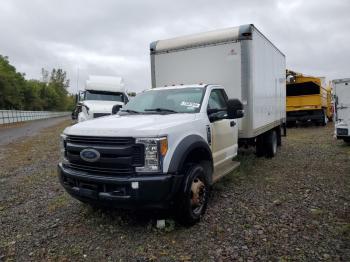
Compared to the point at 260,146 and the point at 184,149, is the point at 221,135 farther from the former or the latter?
the point at 260,146

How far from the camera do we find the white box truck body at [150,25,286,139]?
661 centimetres

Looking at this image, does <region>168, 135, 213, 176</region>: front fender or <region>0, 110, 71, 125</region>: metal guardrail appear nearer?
<region>168, 135, 213, 176</region>: front fender

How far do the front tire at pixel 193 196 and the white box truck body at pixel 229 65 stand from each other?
2.70 m

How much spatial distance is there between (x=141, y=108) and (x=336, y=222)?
350cm

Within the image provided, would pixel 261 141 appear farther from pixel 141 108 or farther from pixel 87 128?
pixel 87 128

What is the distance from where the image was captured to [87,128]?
4129 millimetres

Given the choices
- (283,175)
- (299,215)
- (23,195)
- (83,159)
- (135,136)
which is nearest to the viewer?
(135,136)

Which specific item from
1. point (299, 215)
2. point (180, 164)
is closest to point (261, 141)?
point (299, 215)

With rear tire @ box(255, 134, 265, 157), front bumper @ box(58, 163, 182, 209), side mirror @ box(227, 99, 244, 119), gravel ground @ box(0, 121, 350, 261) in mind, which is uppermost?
side mirror @ box(227, 99, 244, 119)

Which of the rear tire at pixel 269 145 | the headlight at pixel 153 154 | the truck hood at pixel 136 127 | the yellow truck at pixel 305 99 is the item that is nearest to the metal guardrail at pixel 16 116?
the yellow truck at pixel 305 99

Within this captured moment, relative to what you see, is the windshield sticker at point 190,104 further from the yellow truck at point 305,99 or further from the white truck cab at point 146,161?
the yellow truck at point 305,99

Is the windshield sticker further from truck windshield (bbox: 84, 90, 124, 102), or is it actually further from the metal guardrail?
the metal guardrail

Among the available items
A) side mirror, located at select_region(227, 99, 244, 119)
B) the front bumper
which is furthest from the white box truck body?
the front bumper

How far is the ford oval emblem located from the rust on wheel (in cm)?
136
